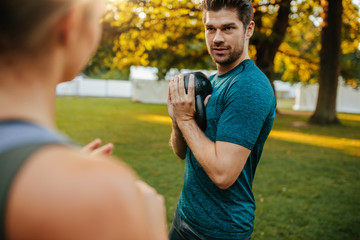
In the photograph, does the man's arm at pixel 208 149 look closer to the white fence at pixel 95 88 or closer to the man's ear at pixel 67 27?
the man's ear at pixel 67 27

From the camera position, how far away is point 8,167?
1.68 feet

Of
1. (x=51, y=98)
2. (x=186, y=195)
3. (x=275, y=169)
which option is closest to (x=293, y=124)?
(x=275, y=169)

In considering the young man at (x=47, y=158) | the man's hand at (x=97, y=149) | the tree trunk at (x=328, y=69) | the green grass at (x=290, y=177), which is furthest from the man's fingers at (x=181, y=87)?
the tree trunk at (x=328, y=69)

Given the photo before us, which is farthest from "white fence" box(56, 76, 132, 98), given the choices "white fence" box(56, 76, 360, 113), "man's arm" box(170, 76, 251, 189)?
"man's arm" box(170, 76, 251, 189)

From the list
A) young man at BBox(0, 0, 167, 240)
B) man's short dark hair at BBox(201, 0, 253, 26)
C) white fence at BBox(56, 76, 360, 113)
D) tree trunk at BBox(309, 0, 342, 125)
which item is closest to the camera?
young man at BBox(0, 0, 167, 240)

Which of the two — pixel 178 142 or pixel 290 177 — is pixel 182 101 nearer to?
pixel 178 142

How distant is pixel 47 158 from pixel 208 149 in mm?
1295

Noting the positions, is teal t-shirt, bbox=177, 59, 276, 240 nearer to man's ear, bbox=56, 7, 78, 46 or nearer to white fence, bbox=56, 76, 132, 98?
man's ear, bbox=56, 7, 78, 46

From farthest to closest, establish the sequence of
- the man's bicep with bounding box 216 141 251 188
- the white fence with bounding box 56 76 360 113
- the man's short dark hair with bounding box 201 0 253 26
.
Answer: the white fence with bounding box 56 76 360 113 < the man's short dark hair with bounding box 201 0 253 26 < the man's bicep with bounding box 216 141 251 188

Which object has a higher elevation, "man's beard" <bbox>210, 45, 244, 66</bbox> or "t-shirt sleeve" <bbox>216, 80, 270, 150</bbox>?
"man's beard" <bbox>210, 45, 244, 66</bbox>

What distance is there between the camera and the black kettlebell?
198 cm

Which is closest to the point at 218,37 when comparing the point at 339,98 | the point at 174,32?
the point at 174,32

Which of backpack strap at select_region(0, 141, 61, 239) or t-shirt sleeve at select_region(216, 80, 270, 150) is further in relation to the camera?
t-shirt sleeve at select_region(216, 80, 270, 150)

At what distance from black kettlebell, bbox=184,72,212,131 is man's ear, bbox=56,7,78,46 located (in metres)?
1.36
